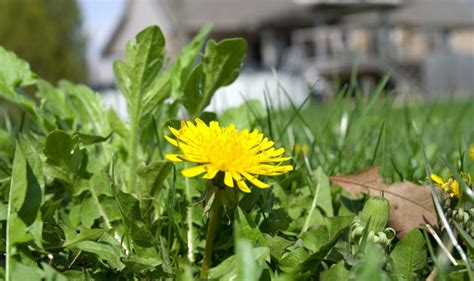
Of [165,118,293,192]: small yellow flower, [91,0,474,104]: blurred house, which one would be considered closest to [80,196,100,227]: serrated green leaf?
[165,118,293,192]: small yellow flower

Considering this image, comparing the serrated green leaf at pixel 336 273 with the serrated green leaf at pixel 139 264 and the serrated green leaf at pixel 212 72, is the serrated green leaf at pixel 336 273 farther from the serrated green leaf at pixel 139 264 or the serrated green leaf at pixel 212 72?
the serrated green leaf at pixel 212 72

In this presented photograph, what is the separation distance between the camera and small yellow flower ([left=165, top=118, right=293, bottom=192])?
79 centimetres

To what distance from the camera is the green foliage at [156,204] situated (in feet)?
2.78

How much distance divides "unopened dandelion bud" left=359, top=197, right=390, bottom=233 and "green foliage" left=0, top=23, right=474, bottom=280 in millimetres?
33

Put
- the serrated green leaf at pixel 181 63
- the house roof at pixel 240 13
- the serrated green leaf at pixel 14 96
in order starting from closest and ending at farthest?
the serrated green leaf at pixel 14 96
the serrated green leaf at pixel 181 63
the house roof at pixel 240 13

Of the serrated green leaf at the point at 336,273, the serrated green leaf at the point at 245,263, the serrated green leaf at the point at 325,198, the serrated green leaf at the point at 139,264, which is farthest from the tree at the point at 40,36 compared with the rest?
the serrated green leaf at the point at 245,263

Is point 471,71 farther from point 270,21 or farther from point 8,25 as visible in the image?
point 8,25

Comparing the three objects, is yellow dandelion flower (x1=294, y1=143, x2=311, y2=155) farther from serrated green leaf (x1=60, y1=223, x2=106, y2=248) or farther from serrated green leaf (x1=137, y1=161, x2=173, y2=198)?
serrated green leaf (x1=60, y1=223, x2=106, y2=248)

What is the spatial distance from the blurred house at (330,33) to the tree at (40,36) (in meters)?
4.37

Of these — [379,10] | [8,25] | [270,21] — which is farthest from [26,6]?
[379,10]

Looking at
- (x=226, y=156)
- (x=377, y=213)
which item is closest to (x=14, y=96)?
(x=226, y=156)

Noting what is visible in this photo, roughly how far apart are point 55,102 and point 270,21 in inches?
1019

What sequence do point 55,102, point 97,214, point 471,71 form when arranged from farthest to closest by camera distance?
point 471,71 < point 55,102 < point 97,214

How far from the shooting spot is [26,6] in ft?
53.2
